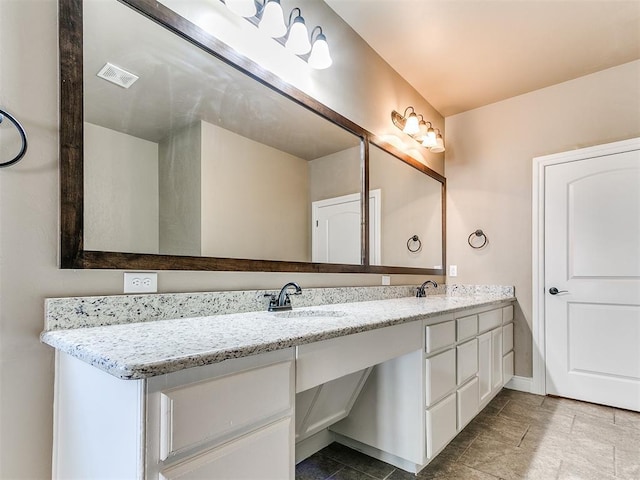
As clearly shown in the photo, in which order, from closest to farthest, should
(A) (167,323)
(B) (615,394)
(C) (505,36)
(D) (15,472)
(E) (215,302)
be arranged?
1. (D) (15,472)
2. (A) (167,323)
3. (E) (215,302)
4. (C) (505,36)
5. (B) (615,394)

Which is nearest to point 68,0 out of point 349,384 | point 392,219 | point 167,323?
point 167,323

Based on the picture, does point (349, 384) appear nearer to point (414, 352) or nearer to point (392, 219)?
point (414, 352)

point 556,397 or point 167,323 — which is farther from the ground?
point 167,323

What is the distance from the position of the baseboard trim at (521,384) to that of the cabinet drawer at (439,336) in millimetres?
1610

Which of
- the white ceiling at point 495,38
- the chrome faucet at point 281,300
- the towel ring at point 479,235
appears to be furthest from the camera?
the towel ring at point 479,235

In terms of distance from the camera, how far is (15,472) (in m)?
1.02

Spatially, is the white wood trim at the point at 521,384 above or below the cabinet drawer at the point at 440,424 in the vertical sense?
below

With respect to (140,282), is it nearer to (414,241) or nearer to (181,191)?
(181,191)

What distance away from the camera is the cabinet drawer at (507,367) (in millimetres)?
2883

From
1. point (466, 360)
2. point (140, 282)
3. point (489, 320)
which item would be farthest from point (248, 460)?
point (489, 320)

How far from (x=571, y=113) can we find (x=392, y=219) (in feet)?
5.98

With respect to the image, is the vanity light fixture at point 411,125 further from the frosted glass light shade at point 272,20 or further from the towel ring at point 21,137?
the towel ring at point 21,137

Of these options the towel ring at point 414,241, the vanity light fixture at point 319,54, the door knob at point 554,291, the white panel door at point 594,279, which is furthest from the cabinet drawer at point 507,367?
the vanity light fixture at point 319,54

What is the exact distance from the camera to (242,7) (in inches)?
61.7
